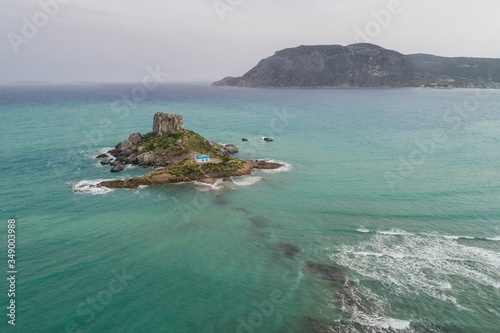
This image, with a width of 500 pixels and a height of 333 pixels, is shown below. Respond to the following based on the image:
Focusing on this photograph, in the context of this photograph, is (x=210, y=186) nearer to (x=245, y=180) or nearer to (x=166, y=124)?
(x=245, y=180)

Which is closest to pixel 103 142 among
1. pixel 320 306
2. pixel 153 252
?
pixel 153 252

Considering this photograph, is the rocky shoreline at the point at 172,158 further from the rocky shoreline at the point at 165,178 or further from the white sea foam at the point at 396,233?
the white sea foam at the point at 396,233

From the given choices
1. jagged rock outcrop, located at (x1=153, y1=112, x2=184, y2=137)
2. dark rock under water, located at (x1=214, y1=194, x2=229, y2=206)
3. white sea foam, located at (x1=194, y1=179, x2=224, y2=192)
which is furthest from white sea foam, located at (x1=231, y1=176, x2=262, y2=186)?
jagged rock outcrop, located at (x1=153, y1=112, x2=184, y2=137)

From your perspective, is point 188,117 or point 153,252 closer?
point 153,252

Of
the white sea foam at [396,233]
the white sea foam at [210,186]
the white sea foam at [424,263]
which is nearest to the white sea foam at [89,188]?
the white sea foam at [210,186]

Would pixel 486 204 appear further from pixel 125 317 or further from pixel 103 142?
pixel 103 142

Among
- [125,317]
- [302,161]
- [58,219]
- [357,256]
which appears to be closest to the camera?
[125,317]

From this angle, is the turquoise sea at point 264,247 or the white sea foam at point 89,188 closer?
the turquoise sea at point 264,247
